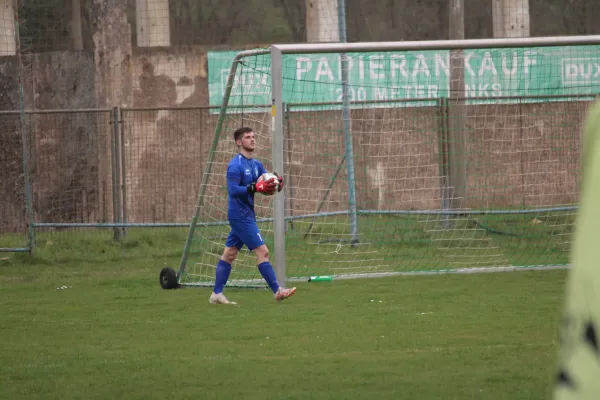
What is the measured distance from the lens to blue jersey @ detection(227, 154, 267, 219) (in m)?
10.6

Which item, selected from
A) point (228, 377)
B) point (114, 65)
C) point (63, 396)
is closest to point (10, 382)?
point (63, 396)

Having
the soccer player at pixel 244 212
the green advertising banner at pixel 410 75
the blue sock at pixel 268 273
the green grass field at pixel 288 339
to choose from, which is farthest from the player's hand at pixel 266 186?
the green advertising banner at pixel 410 75

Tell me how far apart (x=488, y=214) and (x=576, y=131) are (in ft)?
7.89

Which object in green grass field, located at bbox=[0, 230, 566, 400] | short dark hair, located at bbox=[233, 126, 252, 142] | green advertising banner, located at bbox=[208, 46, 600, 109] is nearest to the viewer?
green grass field, located at bbox=[0, 230, 566, 400]

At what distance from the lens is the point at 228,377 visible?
6.72 meters

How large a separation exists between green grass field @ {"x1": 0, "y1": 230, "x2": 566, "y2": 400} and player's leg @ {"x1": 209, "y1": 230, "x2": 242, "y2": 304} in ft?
0.54

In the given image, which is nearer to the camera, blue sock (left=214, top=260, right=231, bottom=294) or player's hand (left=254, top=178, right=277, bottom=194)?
player's hand (left=254, top=178, right=277, bottom=194)

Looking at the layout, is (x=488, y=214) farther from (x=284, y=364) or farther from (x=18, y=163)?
(x=284, y=364)

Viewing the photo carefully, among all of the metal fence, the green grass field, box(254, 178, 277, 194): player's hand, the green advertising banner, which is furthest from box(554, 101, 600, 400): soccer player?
the green advertising banner

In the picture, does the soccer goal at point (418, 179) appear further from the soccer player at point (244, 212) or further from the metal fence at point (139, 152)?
the soccer player at point (244, 212)

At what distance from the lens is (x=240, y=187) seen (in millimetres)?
10625

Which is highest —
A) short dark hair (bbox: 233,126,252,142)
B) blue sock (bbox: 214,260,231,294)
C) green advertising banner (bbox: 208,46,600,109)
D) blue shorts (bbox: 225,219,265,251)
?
green advertising banner (bbox: 208,46,600,109)

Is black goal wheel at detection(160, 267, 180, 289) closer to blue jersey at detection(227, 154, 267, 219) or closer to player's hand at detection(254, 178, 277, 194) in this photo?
blue jersey at detection(227, 154, 267, 219)

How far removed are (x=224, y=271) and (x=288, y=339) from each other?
2660mm
